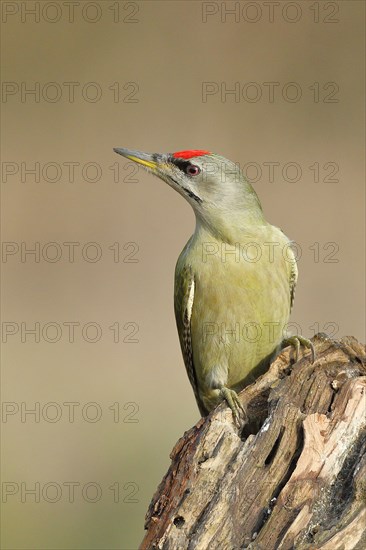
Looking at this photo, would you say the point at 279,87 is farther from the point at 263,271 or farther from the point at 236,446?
the point at 236,446

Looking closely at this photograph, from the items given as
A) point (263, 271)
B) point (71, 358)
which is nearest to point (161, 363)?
point (71, 358)

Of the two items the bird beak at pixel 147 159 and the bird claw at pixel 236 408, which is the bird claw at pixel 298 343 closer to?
the bird claw at pixel 236 408

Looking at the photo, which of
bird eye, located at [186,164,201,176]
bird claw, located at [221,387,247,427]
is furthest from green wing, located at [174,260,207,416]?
bird claw, located at [221,387,247,427]

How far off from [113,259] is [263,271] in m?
3.30

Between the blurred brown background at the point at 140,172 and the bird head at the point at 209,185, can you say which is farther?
the blurred brown background at the point at 140,172

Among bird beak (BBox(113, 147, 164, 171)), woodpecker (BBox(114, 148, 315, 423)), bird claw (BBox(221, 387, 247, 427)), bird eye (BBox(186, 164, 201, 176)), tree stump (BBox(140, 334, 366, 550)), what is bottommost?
tree stump (BBox(140, 334, 366, 550))

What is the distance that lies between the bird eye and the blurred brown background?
105 inches

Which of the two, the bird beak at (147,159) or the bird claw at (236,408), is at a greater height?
the bird beak at (147,159)

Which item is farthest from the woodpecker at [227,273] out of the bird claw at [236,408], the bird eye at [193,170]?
the bird claw at [236,408]

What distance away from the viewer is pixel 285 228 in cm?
798

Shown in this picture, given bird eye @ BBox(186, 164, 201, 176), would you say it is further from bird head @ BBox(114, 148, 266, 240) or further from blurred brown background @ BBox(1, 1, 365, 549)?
blurred brown background @ BBox(1, 1, 365, 549)

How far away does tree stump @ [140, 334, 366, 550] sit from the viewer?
329cm

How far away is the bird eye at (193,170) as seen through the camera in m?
4.79

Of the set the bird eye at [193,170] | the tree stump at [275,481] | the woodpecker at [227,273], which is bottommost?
the tree stump at [275,481]
